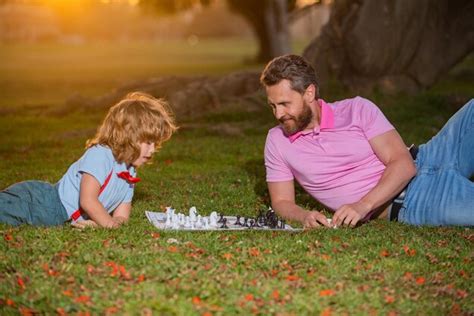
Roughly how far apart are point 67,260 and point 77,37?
359 feet

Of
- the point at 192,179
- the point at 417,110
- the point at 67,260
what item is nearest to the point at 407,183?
the point at 67,260

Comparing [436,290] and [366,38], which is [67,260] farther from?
[366,38]

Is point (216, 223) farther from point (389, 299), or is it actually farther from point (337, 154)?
point (389, 299)

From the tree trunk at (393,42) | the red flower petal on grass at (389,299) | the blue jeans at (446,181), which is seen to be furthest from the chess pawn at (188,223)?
the tree trunk at (393,42)

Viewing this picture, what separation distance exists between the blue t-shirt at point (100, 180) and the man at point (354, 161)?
1.38 meters

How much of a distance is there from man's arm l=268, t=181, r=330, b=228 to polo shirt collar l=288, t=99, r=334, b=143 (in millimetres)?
443

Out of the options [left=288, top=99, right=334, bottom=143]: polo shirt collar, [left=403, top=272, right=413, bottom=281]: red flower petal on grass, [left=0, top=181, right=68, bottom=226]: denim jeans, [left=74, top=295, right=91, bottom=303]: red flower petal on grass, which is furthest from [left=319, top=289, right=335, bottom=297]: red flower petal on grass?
[left=0, top=181, right=68, bottom=226]: denim jeans

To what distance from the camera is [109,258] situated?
6.90 m

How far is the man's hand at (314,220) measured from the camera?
7928 mm

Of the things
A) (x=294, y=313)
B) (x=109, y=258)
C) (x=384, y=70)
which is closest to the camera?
(x=294, y=313)

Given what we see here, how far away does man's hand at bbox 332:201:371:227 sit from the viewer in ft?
25.7

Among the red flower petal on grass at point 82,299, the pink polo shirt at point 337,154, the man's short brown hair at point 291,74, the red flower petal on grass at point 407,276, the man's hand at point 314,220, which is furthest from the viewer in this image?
the pink polo shirt at point 337,154

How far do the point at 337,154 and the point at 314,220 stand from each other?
2.29ft

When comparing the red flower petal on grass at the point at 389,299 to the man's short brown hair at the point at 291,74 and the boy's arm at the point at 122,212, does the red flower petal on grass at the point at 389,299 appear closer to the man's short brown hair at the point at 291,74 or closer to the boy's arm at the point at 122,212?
the man's short brown hair at the point at 291,74
